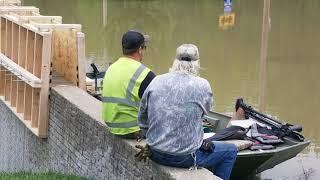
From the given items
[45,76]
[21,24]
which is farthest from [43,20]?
[45,76]

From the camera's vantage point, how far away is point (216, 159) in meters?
6.06

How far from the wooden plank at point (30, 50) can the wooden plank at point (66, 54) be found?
36cm

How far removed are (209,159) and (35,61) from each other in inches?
205

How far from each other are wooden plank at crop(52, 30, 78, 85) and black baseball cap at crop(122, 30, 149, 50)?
3903mm

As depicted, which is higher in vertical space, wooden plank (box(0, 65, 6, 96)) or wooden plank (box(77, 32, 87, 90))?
wooden plank (box(77, 32, 87, 90))

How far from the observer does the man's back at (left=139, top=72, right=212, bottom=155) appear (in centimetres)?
567

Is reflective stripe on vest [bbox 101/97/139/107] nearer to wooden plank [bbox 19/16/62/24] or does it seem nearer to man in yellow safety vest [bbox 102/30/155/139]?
man in yellow safety vest [bbox 102/30/155/139]

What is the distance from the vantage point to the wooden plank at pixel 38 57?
1033 centimetres

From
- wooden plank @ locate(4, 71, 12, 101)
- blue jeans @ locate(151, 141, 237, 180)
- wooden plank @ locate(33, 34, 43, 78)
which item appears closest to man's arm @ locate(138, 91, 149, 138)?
blue jeans @ locate(151, 141, 237, 180)

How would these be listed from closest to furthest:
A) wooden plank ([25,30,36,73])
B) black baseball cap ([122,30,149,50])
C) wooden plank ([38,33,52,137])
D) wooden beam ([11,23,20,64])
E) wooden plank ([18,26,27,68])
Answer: black baseball cap ([122,30,149,50]), wooden plank ([38,33,52,137]), wooden plank ([25,30,36,73]), wooden plank ([18,26,27,68]), wooden beam ([11,23,20,64])

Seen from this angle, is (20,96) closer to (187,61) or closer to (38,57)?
(38,57)

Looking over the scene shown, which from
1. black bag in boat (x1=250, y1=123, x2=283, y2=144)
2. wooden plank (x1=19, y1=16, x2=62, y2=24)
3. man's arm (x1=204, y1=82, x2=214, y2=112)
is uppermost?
wooden plank (x1=19, y1=16, x2=62, y2=24)

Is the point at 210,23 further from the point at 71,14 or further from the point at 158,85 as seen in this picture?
the point at 158,85

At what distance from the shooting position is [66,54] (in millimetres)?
10648
